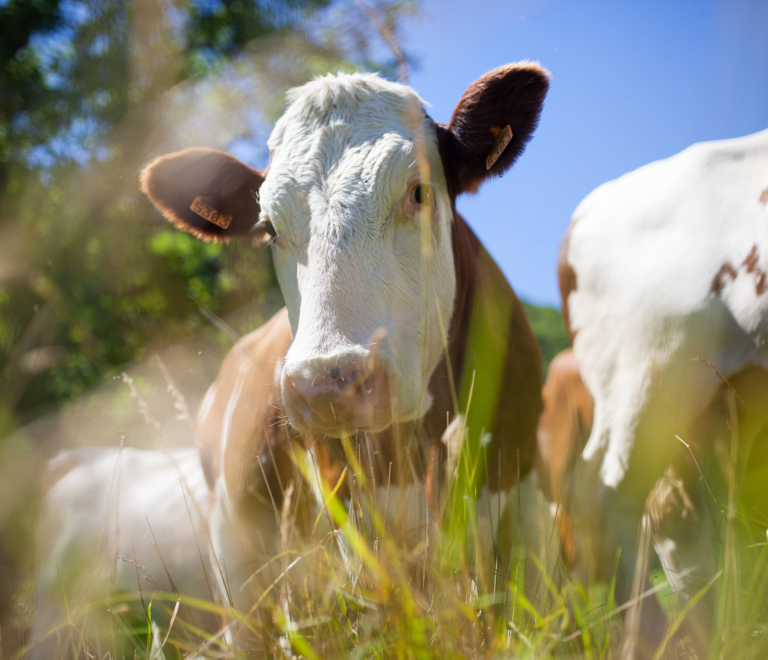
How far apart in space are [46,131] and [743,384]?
6.71 m

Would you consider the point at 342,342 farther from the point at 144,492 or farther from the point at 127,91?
the point at 127,91

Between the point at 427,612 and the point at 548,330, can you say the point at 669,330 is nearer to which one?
the point at 427,612

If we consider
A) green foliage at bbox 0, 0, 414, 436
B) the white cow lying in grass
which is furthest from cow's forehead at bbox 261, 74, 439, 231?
Result: green foliage at bbox 0, 0, 414, 436

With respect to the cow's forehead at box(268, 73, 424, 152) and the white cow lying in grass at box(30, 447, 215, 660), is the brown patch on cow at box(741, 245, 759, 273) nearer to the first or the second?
the cow's forehead at box(268, 73, 424, 152)

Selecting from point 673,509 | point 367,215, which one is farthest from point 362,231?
point 673,509

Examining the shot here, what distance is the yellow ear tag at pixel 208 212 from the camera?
2.58 metres

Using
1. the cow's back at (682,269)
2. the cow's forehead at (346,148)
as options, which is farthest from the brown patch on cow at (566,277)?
the cow's forehead at (346,148)

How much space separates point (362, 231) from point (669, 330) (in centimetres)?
118

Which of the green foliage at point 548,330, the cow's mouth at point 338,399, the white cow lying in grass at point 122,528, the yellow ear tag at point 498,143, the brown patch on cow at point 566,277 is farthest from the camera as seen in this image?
the green foliage at point 548,330

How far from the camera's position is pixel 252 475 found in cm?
231

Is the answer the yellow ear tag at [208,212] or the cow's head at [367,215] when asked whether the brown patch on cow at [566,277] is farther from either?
the yellow ear tag at [208,212]

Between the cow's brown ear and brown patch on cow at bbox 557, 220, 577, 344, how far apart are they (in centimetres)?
81

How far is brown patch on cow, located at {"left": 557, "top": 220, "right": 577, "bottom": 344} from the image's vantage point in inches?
113

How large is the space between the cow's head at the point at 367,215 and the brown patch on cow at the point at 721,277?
826mm
